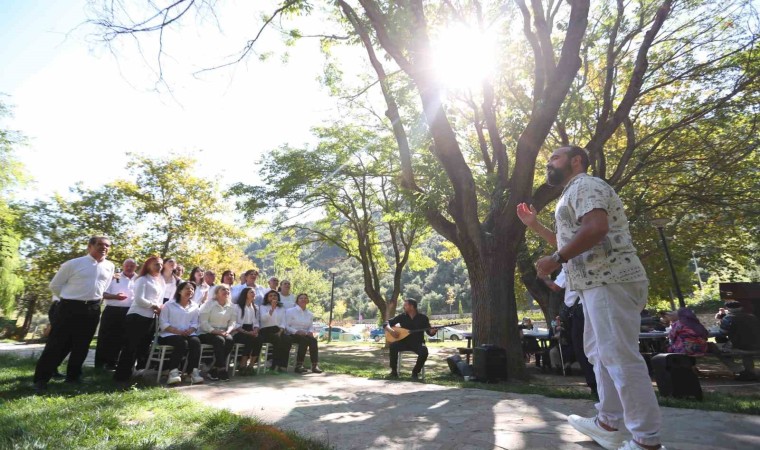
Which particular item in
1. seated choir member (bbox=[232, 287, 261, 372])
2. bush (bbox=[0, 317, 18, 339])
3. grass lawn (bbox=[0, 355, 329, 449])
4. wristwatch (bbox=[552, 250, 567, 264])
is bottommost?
bush (bbox=[0, 317, 18, 339])

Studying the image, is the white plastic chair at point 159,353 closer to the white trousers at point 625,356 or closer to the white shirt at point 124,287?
the white shirt at point 124,287

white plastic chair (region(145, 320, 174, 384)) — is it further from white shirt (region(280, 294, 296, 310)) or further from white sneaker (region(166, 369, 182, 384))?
white shirt (region(280, 294, 296, 310))

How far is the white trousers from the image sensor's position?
7.05ft

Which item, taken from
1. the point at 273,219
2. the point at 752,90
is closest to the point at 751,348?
the point at 752,90

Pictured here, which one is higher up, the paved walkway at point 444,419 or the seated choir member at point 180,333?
the seated choir member at point 180,333

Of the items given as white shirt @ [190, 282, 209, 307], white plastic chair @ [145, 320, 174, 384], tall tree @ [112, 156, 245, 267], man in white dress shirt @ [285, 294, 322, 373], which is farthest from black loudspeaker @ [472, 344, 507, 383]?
tall tree @ [112, 156, 245, 267]

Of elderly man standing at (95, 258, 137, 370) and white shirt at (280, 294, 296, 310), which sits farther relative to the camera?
white shirt at (280, 294, 296, 310)

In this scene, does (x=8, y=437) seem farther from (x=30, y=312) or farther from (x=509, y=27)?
(x=30, y=312)

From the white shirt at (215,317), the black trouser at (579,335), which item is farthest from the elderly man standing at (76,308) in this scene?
the black trouser at (579,335)

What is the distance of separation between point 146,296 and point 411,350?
4.83 m

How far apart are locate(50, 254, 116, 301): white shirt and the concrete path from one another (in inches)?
73.8

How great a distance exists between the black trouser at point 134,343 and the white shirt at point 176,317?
7.6 inches

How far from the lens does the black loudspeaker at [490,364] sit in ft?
20.7

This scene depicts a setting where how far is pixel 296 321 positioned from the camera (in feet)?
27.1
